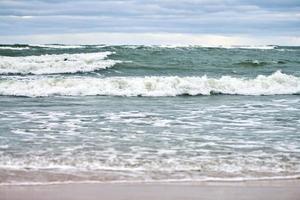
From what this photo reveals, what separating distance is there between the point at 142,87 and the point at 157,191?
12272mm

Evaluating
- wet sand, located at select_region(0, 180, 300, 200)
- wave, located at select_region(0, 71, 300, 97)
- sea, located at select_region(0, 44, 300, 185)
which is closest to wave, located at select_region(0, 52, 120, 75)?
wave, located at select_region(0, 71, 300, 97)

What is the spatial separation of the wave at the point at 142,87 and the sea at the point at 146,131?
0.11 feet

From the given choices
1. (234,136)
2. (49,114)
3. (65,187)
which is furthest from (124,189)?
(49,114)

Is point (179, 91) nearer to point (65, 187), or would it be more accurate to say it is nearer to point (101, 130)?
point (101, 130)

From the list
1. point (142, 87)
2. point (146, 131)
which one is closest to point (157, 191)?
point (146, 131)

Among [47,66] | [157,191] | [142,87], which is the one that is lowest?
[157,191]

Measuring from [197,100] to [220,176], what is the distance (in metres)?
9.35

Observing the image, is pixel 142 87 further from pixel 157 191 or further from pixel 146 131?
pixel 157 191

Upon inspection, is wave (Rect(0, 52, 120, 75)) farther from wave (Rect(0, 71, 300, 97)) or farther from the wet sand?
the wet sand

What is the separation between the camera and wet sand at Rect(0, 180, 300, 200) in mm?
5262

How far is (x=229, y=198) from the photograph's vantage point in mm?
5250

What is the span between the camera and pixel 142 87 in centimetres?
1770

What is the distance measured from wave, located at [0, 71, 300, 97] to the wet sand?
10912 millimetres

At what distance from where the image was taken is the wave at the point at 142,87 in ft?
55.7
